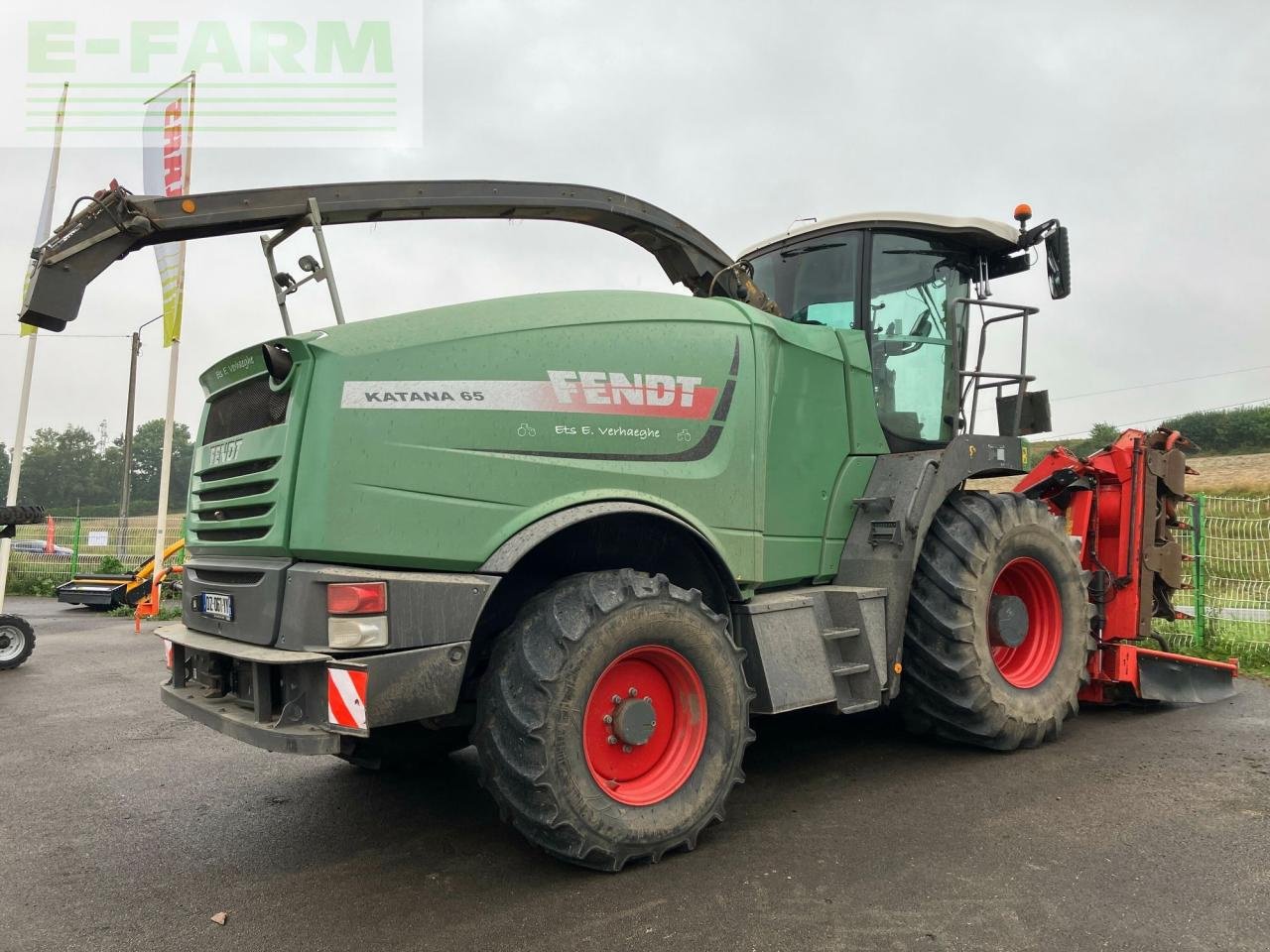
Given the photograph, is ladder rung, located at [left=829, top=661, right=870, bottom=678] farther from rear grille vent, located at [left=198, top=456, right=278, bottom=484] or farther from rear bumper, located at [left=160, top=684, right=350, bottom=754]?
rear grille vent, located at [left=198, top=456, right=278, bottom=484]

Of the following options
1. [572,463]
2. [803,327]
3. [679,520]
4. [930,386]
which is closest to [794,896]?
[679,520]

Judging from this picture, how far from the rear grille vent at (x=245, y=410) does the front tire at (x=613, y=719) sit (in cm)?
125

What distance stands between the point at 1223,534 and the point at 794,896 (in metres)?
8.21

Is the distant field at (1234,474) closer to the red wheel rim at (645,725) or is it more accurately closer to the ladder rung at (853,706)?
the ladder rung at (853,706)

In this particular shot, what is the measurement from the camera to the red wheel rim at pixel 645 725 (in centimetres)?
348

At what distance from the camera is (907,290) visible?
17.3ft

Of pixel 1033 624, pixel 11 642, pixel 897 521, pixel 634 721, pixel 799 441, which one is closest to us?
pixel 634 721

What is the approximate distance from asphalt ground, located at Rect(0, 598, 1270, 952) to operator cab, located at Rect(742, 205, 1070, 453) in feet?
6.58

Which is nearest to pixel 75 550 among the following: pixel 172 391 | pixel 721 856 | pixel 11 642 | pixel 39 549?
pixel 39 549

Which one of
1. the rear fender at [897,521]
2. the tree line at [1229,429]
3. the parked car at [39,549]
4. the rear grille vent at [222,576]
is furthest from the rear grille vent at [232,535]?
the tree line at [1229,429]

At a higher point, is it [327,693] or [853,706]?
[327,693]

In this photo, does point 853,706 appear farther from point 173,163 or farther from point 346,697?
point 173,163

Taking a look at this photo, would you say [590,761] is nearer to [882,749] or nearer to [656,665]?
[656,665]

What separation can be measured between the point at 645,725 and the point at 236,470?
1.97m
